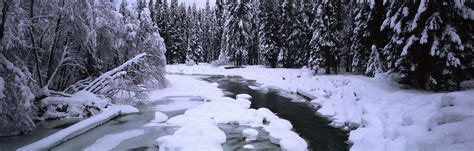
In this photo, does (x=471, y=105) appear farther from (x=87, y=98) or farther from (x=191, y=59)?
(x=191, y=59)

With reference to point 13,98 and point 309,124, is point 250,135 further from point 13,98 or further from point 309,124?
point 13,98

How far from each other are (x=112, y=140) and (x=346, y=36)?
86.2ft

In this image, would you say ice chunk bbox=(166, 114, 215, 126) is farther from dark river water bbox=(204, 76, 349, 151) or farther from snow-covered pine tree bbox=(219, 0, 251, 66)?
snow-covered pine tree bbox=(219, 0, 251, 66)

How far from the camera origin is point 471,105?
26.1 feet

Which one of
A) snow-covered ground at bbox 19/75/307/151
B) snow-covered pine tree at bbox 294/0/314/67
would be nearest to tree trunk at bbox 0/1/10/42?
snow-covered ground at bbox 19/75/307/151

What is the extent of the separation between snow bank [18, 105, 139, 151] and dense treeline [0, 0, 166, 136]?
0.89m

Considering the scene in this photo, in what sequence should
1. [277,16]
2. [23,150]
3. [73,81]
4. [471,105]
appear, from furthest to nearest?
[277,16] → [73,81] → [23,150] → [471,105]

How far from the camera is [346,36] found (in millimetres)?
31938

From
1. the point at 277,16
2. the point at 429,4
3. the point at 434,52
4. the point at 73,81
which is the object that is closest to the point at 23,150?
the point at 73,81

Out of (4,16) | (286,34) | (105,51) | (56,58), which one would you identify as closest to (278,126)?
(4,16)

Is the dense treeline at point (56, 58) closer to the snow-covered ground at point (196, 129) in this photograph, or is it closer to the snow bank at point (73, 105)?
the snow bank at point (73, 105)

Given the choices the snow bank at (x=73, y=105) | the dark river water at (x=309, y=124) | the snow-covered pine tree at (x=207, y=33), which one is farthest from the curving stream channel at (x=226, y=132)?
the snow-covered pine tree at (x=207, y=33)

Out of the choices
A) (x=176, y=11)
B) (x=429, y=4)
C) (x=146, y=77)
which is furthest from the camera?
(x=176, y=11)

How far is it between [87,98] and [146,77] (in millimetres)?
4276
